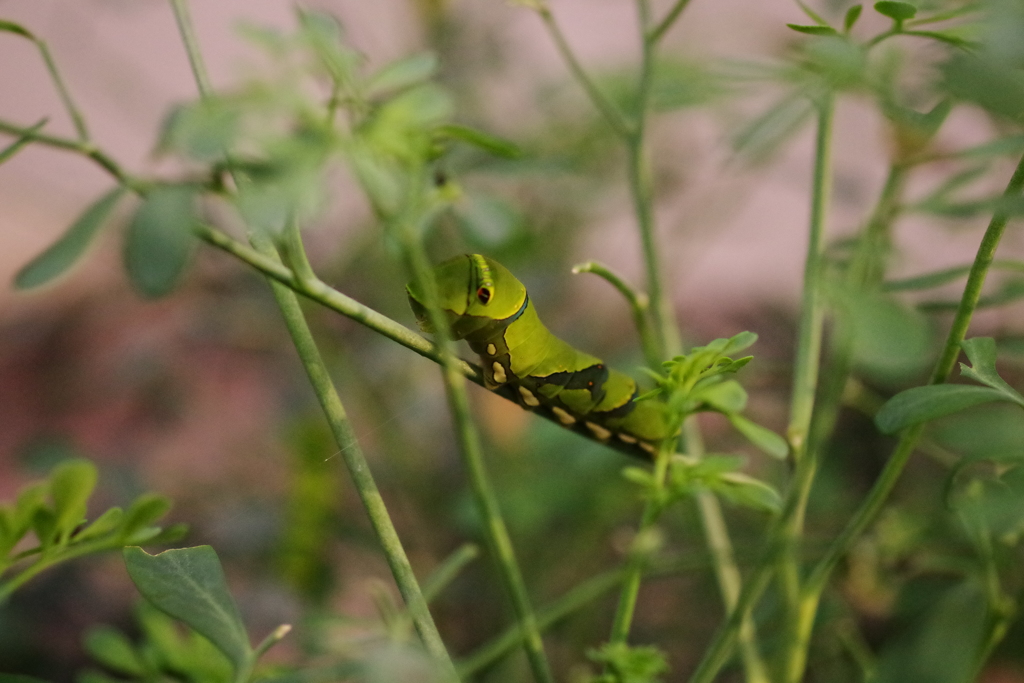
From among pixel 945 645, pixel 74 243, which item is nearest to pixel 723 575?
pixel 945 645

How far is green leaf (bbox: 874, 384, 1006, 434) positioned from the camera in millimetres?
351

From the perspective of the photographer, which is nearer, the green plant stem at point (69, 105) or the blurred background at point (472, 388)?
the green plant stem at point (69, 105)

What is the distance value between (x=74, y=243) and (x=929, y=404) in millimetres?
348

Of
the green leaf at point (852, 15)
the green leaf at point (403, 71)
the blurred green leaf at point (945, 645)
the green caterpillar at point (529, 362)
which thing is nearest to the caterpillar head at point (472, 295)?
the green caterpillar at point (529, 362)

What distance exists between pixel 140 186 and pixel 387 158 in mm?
90

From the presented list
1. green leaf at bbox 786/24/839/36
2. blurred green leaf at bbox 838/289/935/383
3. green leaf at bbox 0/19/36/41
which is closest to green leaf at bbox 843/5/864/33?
green leaf at bbox 786/24/839/36

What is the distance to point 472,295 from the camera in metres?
0.45

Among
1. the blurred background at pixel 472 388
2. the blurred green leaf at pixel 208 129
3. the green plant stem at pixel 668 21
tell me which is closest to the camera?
the blurred green leaf at pixel 208 129

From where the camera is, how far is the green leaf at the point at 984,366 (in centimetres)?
38

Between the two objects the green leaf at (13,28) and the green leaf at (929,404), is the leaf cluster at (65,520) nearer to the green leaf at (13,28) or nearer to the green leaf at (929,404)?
the green leaf at (13,28)

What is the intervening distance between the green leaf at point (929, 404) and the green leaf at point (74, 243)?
322mm

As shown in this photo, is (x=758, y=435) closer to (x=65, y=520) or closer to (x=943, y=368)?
(x=943, y=368)

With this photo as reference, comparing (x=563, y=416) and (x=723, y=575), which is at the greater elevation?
(x=563, y=416)

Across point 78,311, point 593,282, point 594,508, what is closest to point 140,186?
point 594,508
